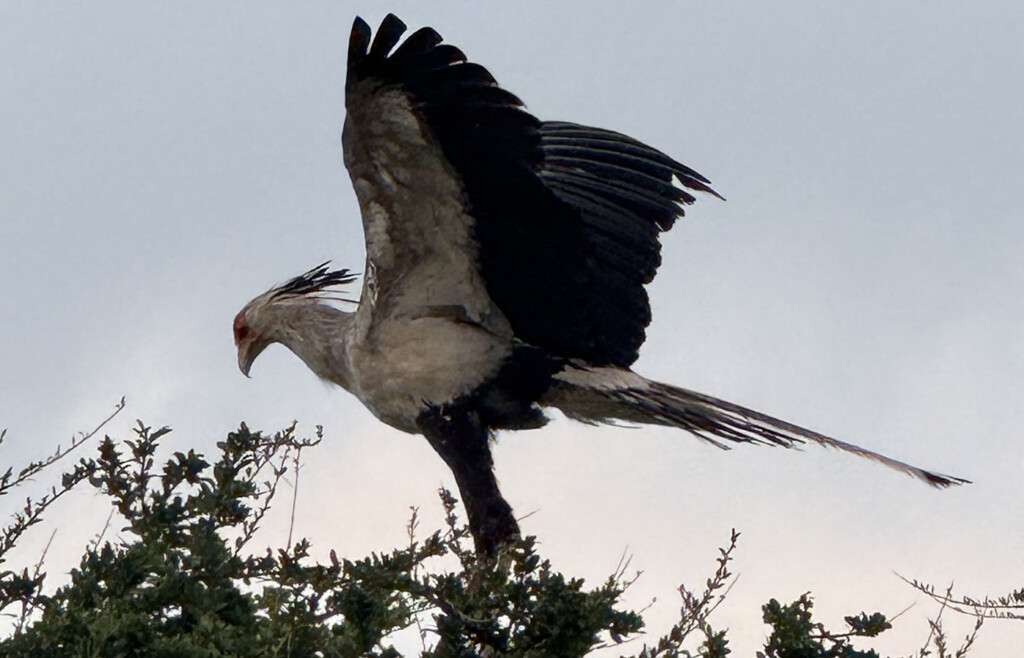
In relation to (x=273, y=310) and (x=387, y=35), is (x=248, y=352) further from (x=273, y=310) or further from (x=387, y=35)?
(x=387, y=35)

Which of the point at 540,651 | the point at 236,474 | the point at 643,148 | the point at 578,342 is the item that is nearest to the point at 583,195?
the point at 643,148

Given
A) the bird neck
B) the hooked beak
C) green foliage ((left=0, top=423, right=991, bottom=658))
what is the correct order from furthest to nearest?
the hooked beak
the bird neck
green foliage ((left=0, top=423, right=991, bottom=658))

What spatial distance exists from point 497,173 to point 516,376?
0.86 meters

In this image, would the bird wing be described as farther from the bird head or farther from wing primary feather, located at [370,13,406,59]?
the bird head

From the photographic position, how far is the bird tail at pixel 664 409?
16.0 feet

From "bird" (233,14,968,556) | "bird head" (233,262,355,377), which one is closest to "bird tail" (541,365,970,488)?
"bird" (233,14,968,556)

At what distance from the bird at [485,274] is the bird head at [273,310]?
0.21 feet

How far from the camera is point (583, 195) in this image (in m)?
5.77

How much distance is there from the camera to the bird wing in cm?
451

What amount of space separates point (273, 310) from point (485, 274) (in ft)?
4.29

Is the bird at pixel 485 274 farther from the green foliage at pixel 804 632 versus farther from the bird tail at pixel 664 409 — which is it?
the green foliage at pixel 804 632

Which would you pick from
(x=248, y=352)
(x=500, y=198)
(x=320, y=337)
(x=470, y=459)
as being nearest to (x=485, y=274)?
(x=500, y=198)

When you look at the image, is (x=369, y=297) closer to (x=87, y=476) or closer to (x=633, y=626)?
(x=87, y=476)

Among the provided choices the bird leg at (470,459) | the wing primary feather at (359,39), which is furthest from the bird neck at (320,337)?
the wing primary feather at (359,39)
